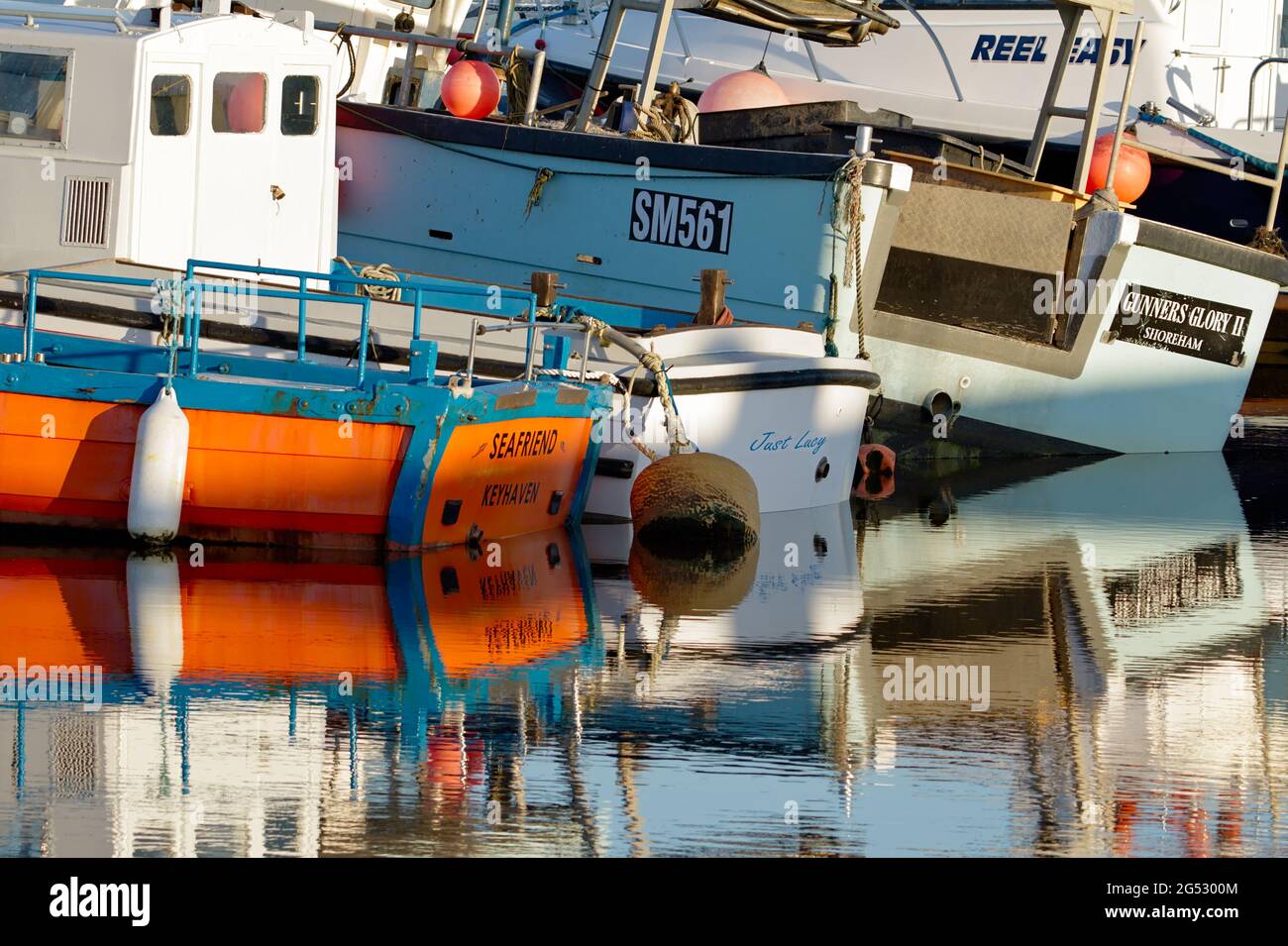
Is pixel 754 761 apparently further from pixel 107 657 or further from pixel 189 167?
pixel 189 167

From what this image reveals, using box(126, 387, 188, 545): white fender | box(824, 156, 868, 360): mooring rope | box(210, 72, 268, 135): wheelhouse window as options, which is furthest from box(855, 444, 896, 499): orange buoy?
box(126, 387, 188, 545): white fender

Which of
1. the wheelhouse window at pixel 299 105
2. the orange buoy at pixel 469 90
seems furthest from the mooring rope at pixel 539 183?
the wheelhouse window at pixel 299 105

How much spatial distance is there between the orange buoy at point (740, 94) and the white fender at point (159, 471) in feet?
30.1

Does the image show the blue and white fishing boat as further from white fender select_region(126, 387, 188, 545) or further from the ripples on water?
white fender select_region(126, 387, 188, 545)

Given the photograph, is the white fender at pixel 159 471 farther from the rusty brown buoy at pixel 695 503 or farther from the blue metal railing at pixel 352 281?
the rusty brown buoy at pixel 695 503

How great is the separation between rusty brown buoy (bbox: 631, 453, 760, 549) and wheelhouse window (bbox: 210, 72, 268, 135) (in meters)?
3.30

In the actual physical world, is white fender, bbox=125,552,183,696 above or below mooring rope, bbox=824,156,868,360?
below

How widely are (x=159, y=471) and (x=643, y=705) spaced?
3.70m

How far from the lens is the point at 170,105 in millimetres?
12094

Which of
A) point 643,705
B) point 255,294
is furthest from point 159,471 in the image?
point 643,705

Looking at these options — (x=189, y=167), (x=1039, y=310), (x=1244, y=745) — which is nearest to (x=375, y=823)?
(x=1244, y=745)

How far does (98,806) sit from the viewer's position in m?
6.06

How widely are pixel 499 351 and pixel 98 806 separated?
20.3 ft

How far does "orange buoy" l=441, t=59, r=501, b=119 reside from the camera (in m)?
17.6
